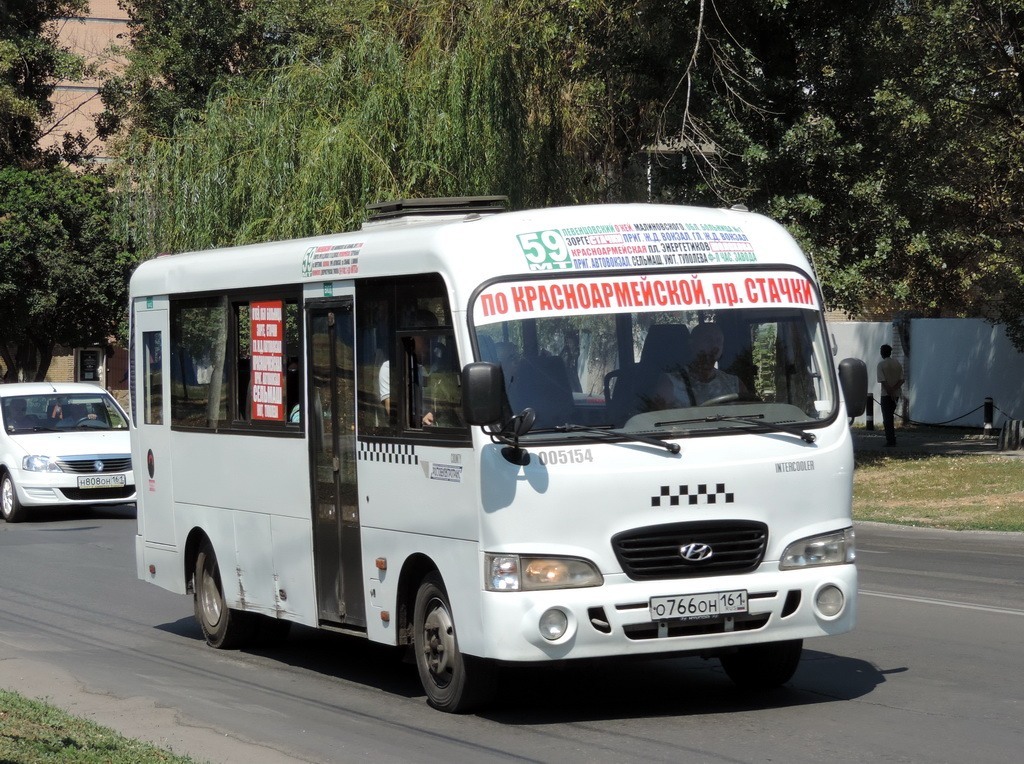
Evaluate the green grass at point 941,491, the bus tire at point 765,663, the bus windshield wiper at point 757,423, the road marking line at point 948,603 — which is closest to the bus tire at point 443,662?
the bus tire at point 765,663

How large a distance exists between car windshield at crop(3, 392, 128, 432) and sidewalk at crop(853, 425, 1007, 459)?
12047mm

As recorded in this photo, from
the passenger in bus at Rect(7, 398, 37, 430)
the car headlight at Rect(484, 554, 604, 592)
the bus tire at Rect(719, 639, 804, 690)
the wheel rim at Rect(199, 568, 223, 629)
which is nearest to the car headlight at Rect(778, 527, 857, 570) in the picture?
the bus tire at Rect(719, 639, 804, 690)

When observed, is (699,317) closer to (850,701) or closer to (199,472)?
(850,701)

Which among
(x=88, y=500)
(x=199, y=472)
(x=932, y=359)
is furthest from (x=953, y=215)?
(x=199, y=472)

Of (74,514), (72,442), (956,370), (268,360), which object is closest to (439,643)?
(268,360)

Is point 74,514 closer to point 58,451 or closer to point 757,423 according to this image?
point 58,451

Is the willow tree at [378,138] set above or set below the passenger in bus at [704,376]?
above

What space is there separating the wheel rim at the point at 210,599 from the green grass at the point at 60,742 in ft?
9.87

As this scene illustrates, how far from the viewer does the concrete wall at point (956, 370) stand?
35188 millimetres

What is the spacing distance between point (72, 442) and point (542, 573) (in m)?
16.1

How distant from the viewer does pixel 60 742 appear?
288 inches

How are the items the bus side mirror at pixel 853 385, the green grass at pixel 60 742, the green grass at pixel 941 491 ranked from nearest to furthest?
1. the green grass at pixel 60 742
2. the bus side mirror at pixel 853 385
3. the green grass at pixel 941 491

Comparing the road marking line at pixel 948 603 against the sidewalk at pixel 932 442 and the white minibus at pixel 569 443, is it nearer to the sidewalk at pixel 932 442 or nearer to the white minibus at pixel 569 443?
the white minibus at pixel 569 443

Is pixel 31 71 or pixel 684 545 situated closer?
pixel 684 545
